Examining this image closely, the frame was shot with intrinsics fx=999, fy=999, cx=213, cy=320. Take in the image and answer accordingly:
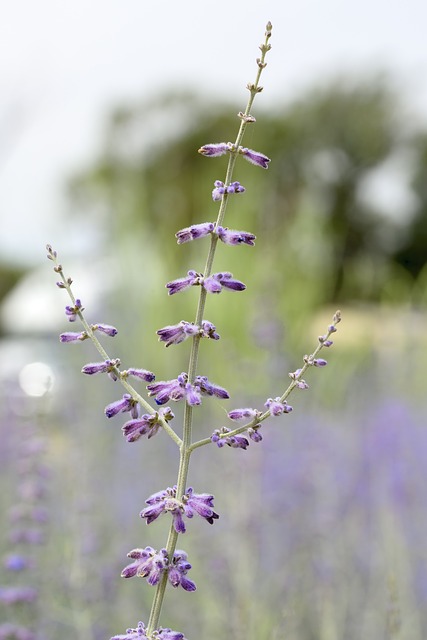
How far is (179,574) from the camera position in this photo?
107 cm

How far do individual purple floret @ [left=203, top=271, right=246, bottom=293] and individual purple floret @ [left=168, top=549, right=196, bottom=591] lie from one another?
30cm

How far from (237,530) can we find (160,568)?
8.78 feet

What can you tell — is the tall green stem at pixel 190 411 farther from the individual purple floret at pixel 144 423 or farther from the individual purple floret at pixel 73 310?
the individual purple floret at pixel 73 310

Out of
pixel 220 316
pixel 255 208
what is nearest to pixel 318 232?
pixel 255 208

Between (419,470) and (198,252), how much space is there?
676 cm

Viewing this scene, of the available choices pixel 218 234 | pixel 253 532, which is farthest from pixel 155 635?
pixel 253 532

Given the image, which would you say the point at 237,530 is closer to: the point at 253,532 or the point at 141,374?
the point at 253,532

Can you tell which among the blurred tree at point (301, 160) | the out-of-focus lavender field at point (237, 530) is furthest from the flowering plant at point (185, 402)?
the blurred tree at point (301, 160)

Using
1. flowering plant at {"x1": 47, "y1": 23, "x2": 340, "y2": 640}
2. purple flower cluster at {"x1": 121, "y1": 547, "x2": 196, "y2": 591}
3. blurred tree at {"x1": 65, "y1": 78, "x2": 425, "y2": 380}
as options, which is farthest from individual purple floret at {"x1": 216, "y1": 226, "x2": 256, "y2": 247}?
blurred tree at {"x1": 65, "y1": 78, "x2": 425, "y2": 380}

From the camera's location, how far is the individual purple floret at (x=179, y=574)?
1064 millimetres

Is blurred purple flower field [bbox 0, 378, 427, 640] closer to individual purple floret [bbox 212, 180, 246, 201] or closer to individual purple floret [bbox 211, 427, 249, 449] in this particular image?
individual purple floret [bbox 211, 427, 249, 449]

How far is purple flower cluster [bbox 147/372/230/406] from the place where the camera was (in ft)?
3.52

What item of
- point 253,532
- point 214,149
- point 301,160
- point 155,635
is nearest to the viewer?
point 155,635

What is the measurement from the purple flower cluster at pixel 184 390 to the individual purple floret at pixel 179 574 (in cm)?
18
